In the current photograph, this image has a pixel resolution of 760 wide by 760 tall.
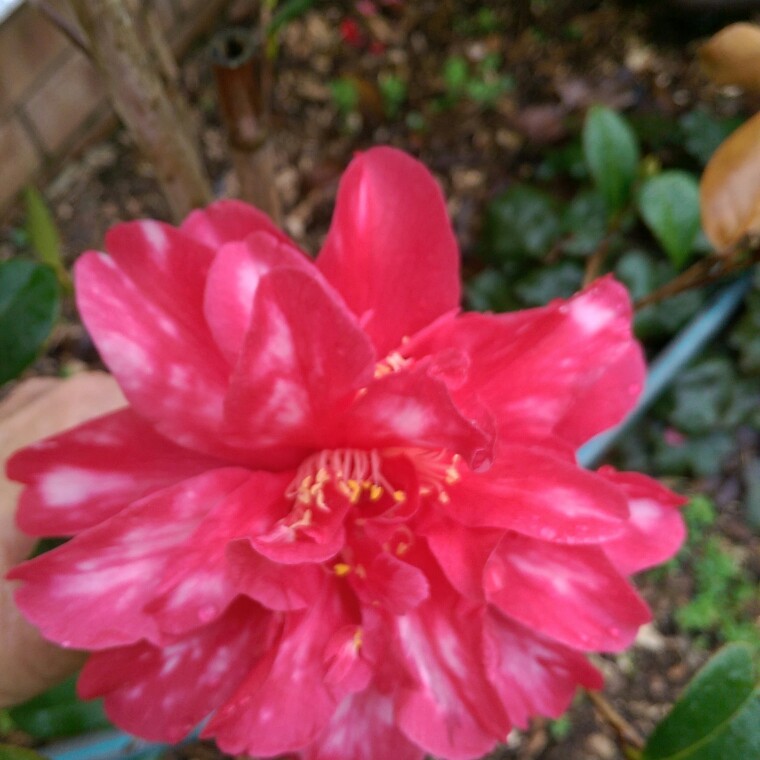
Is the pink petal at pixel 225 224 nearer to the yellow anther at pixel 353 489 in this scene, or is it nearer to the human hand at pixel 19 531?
the yellow anther at pixel 353 489

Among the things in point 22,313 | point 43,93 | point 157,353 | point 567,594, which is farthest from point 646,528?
point 43,93

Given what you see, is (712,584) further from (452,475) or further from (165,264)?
(165,264)

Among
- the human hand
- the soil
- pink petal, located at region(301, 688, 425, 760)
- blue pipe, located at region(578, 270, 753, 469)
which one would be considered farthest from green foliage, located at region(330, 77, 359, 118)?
pink petal, located at region(301, 688, 425, 760)

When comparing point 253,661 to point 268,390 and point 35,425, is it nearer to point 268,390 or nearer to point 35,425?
point 268,390

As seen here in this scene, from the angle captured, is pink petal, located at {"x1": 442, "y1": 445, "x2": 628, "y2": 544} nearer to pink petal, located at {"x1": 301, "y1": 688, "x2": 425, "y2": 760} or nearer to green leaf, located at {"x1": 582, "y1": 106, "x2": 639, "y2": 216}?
pink petal, located at {"x1": 301, "y1": 688, "x2": 425, "y2": 760}

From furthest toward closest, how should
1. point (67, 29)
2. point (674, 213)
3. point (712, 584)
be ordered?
point (712, 584)
point (674, 213)
point (67, 29)

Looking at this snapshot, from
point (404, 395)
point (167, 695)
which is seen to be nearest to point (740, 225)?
point (404, 395)
